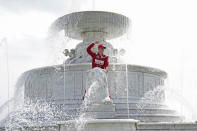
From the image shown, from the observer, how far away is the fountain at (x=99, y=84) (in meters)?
11.4

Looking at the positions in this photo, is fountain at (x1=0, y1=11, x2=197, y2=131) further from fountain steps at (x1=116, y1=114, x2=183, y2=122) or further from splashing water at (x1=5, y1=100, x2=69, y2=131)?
splashing water at (x1=5, y1=100, x2=69, y2=131)

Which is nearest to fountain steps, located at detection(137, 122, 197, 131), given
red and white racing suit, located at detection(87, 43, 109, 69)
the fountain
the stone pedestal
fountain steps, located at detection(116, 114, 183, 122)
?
the fountain

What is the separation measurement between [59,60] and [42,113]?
5.24 metres

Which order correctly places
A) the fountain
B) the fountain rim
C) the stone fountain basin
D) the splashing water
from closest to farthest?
the fountain, the splashing water, the fountain rim, the stone fountain basin

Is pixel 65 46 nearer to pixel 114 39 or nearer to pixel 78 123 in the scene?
pixel 114 39

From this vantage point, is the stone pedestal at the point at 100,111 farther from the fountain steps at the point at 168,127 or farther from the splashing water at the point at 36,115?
the splashing water at the point at 36,115

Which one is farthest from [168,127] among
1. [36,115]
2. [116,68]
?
[36,115]

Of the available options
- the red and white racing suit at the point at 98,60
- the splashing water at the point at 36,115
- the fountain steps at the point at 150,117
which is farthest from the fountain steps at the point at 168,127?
the splashing water at the point at 36,115

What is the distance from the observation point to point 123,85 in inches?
613

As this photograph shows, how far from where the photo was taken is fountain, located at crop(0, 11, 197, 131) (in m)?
11.4

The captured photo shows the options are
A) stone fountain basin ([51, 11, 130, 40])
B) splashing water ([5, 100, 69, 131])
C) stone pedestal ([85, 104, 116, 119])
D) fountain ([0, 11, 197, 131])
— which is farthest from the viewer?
stone fountain basin ([51, 11, 130, 40])

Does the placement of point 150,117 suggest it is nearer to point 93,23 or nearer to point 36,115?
point 36,115

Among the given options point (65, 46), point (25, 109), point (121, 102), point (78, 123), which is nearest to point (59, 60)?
point (65, 46)

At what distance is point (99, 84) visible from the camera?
38.0 ft
